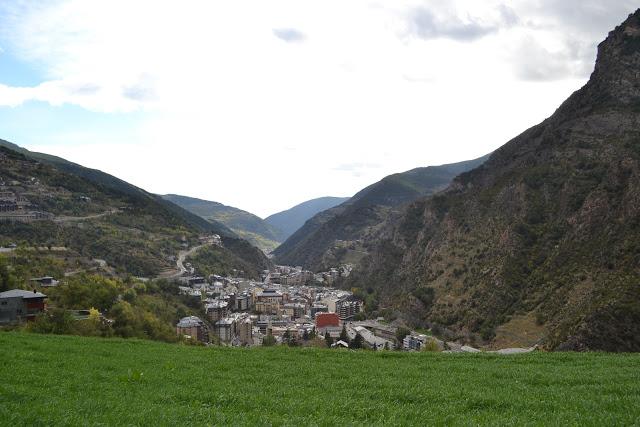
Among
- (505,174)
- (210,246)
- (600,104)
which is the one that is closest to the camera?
(600,104)

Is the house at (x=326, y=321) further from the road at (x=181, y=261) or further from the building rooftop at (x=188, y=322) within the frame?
the road at (x=181, y=261)

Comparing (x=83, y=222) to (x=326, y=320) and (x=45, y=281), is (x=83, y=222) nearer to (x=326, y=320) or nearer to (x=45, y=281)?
(x=45, y=281)

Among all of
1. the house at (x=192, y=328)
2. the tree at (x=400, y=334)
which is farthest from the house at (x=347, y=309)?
the house at (x=192, y=328)

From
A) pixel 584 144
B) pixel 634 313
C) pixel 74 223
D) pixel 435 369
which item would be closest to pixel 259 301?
pixel 74 223

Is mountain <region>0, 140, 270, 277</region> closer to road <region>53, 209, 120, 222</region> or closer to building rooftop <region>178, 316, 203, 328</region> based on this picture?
road <region>53, 209, 120, 222</region>

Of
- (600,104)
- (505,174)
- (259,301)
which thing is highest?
(600,104)

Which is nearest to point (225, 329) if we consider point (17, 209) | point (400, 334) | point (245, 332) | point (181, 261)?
point (245, 332)

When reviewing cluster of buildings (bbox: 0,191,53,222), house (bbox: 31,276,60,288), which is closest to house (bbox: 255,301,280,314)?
cluster of buildings (bbox: 0,191,53,222)

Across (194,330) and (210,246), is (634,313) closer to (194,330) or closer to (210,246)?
(194,330)
